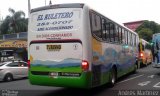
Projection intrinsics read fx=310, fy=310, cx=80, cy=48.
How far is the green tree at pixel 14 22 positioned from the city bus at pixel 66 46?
1736 inches

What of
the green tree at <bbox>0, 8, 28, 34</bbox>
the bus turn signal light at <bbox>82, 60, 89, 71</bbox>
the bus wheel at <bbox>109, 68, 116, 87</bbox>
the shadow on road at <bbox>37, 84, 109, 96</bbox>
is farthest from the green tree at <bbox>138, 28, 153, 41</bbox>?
the bus turn signal light at <bbox>82, 60, 89, 71</bbox>

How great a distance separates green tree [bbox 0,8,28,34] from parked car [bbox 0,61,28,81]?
111 ft

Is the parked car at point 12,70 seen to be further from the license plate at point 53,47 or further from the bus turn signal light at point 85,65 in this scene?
the bus turn signal light at point 85,65

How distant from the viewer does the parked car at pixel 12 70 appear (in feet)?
66.3

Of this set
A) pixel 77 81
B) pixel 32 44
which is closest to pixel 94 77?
pixel 77 81

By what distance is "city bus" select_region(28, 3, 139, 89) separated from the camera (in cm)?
1070

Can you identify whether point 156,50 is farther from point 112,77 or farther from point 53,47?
point 53,47

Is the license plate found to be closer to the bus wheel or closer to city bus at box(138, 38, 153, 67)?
the bus wheel

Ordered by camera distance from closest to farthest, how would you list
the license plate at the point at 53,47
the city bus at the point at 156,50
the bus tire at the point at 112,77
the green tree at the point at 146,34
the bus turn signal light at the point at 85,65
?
the bus turn signal light at the point at 85,65 < the license plate at the point at 53,47 < the bus tire at the point at 112,77 < the city bus at the point at 156,50 < the green tree at the point at 146,34

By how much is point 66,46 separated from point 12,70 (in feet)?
35.8

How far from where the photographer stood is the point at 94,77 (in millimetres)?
11289

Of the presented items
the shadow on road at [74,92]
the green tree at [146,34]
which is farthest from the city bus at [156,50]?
the green tree at [146,34]

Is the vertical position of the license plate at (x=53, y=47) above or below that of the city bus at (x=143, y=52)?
above

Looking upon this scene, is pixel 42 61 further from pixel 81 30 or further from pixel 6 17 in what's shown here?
pixel 6 17
